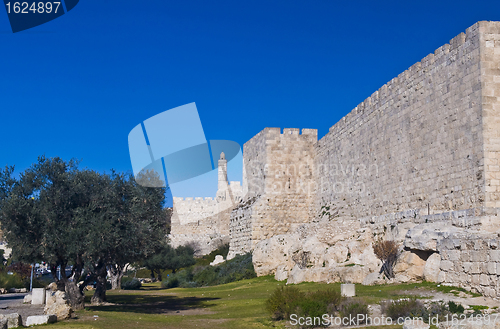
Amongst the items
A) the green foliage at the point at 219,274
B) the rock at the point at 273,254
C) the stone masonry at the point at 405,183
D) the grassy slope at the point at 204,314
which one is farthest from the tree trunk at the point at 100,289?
the green foliage at the point at 219,274

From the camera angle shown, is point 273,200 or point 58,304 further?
point 273,200

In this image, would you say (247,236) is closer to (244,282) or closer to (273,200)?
(273,200)

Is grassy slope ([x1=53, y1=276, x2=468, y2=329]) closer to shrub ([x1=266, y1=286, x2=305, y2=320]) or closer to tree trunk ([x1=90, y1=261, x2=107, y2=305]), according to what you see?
shrub ([x1=266, y1=286, x2=305, y2=320])

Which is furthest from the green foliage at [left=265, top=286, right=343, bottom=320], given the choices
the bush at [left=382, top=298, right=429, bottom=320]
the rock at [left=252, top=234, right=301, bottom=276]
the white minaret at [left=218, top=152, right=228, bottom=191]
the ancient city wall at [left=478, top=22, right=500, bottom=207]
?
the white minaret at [left=218, top=152, right=228, bottom=191]

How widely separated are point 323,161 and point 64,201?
13.1 meters

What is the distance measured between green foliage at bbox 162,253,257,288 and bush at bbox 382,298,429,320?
11174mm

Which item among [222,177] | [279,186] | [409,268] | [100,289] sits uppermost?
[222,177]

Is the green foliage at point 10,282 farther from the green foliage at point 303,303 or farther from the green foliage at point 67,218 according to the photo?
the green foliage at point 303,303

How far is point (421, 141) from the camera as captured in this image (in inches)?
543

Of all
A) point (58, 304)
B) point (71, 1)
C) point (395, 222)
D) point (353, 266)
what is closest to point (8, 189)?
point (58, 304)

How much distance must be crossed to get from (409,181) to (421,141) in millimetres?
1301

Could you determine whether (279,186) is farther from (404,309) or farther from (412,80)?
(404,309)

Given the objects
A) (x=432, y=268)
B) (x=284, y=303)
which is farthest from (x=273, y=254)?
(x=284, y=303)

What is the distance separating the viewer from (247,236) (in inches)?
901
